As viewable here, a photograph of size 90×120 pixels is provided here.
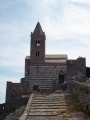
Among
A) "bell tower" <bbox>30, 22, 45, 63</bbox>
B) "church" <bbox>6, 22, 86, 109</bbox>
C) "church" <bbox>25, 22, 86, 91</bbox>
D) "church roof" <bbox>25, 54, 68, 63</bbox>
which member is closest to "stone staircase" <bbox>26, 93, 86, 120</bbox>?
"church" <bbox>6, 22, 86, 109</bbox>

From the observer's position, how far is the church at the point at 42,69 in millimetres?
51250

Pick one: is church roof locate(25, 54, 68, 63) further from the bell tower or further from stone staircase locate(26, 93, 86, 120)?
stone staircase locate(26, 93, 86, 120)

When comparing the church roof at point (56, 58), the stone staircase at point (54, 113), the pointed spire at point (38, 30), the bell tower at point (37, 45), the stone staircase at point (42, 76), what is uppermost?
the pointed spire at point (38, 30)

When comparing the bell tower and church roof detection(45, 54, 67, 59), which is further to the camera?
church roof detection(45, 54, 67, 59)

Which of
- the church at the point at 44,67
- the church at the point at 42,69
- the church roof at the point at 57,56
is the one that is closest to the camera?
the church at the point at 42,69

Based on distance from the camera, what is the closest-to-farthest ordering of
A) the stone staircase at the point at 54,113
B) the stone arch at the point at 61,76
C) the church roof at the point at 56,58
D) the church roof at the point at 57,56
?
the stone staircase at the point at 54,113 → the stone arch at the point at 61,76 → the church roof at the point at 56,58 → the church roof at the point at 57,56

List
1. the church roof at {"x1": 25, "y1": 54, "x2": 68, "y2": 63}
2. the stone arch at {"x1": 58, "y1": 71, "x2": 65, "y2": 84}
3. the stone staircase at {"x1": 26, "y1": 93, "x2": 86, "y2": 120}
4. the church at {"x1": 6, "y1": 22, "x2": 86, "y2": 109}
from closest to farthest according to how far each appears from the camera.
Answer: the stone staircase at {"x1": 26, "y1": 93, "x2": 86, "y2": 120}, the church at {"x1": 6, "y1": 22, "x2": 86, "y2": 109}, the stone arch at {"x1": 58, "y1": 71, "x2": 65, "y2": 84}, the church roof at {"x1": 25, "y1": 54, "x2": 68, "y2": 63}

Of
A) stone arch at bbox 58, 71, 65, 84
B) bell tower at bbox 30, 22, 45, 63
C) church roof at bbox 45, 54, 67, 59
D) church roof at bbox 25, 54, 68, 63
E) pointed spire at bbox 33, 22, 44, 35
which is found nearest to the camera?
stone arch at bbox 58, 71, 65, 84

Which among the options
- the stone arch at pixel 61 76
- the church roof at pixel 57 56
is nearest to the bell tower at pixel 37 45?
the church roof at pixel 57 56

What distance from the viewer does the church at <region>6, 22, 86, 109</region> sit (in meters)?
51.2

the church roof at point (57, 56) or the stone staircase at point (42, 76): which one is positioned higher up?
the church roof at point (57, 56)

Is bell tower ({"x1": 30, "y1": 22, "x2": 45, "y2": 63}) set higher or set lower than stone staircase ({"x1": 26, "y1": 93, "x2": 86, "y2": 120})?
higher

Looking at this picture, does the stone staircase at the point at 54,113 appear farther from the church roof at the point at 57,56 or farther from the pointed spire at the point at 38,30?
the church roof at the point at 57,56

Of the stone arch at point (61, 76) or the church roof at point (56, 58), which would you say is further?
the church roof at point (56, 58)
